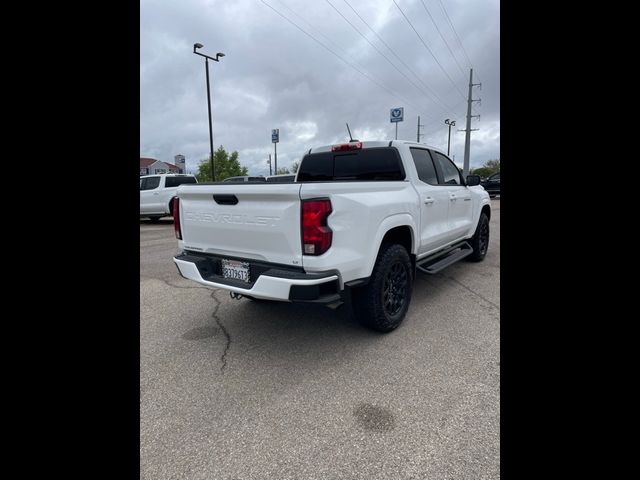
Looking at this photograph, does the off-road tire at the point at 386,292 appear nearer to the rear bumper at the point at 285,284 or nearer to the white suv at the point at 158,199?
the rear bumper at the point at 285,284

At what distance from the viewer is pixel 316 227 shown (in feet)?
8.73

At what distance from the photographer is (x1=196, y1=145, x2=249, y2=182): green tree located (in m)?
42.3

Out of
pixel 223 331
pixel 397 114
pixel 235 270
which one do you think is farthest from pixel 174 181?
pixel 397 114

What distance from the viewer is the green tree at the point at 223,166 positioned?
42294 mm

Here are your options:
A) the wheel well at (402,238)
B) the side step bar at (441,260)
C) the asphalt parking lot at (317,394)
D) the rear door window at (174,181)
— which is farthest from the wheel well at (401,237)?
the rear door window at (174,181)

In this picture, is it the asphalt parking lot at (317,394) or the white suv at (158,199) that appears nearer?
the asphalt parking lot at (317,394)

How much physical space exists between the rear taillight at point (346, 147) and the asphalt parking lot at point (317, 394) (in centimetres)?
195

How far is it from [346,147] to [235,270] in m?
2.11

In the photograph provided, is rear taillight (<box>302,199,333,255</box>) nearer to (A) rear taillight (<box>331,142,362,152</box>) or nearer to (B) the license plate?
(B) the license plate

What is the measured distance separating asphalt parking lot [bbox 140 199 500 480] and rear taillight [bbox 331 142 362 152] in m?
1.95

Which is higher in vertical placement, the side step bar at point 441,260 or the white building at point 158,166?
the white building at point 158,166

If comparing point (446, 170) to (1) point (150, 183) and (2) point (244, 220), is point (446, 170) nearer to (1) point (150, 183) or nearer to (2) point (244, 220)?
(2) point (244, 220)

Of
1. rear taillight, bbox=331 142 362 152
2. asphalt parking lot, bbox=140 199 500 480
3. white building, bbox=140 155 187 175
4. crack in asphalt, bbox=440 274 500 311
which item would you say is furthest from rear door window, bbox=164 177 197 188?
white building, bbox=140 155 187 175
